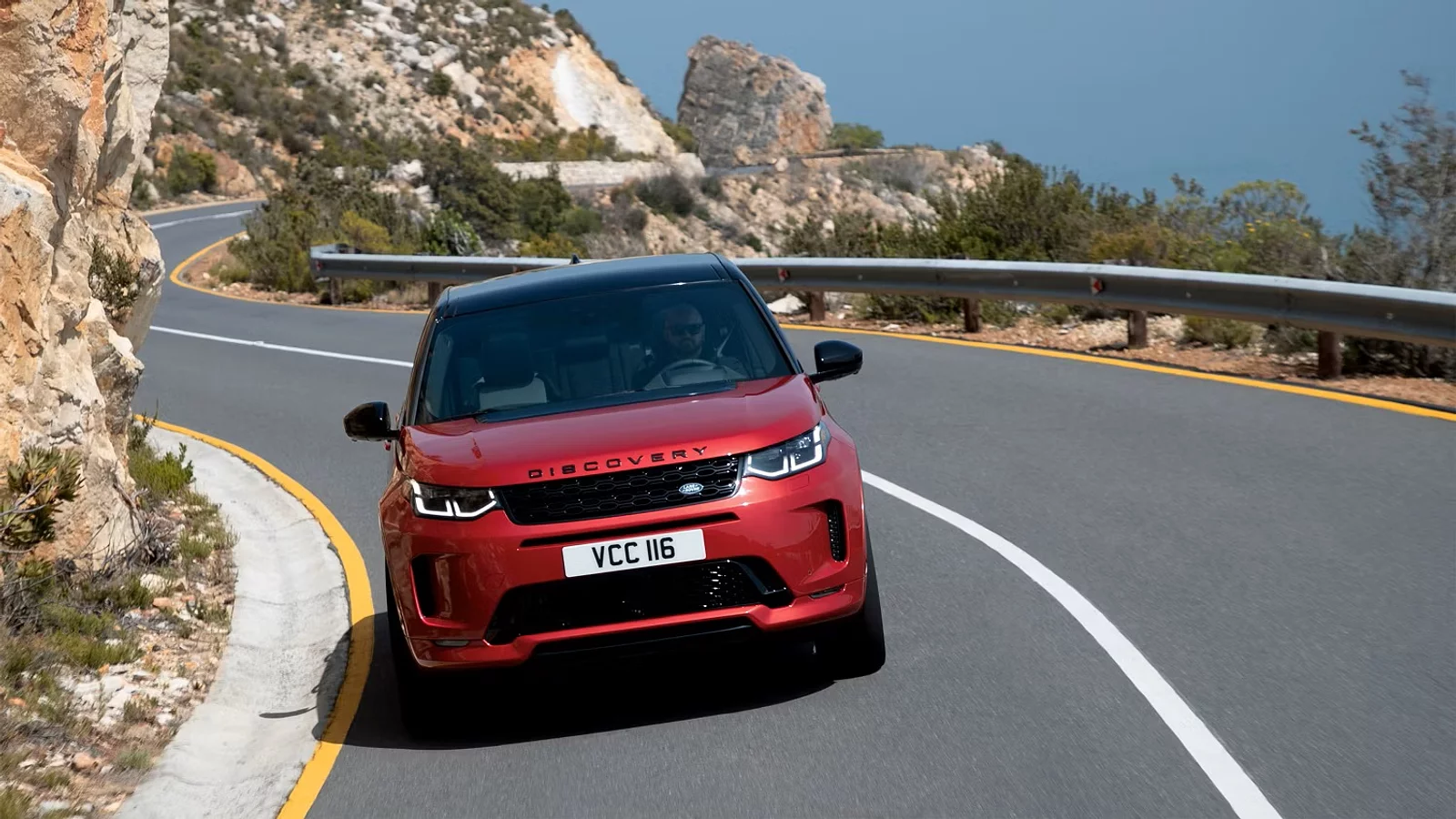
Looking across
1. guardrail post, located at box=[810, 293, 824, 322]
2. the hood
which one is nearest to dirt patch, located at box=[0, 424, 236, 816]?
the hood

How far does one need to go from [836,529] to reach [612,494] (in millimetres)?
848

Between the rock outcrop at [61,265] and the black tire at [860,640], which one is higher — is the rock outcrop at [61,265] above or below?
above

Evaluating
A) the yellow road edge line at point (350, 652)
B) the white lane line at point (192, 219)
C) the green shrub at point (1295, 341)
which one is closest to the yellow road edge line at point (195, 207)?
the white lane line at point (192, 219)

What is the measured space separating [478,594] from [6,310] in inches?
142

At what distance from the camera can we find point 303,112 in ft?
225

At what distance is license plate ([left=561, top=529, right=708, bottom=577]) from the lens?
5.75 metres

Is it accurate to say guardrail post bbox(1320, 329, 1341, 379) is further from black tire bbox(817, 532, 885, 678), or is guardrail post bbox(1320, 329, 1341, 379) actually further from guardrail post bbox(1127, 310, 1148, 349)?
black tire bbox(817, 532, 885, 678)

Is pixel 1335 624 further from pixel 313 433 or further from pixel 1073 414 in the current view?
pixel 313 433

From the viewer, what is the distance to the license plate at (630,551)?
5.75m

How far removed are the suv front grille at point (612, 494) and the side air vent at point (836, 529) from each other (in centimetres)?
42

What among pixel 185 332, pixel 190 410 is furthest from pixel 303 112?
pixel 190 410

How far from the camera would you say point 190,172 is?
58938 millimetres

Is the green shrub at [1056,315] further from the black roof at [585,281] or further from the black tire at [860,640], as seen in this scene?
the black tire at [860,640]

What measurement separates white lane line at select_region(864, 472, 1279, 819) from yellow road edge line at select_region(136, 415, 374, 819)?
9.98 feet
